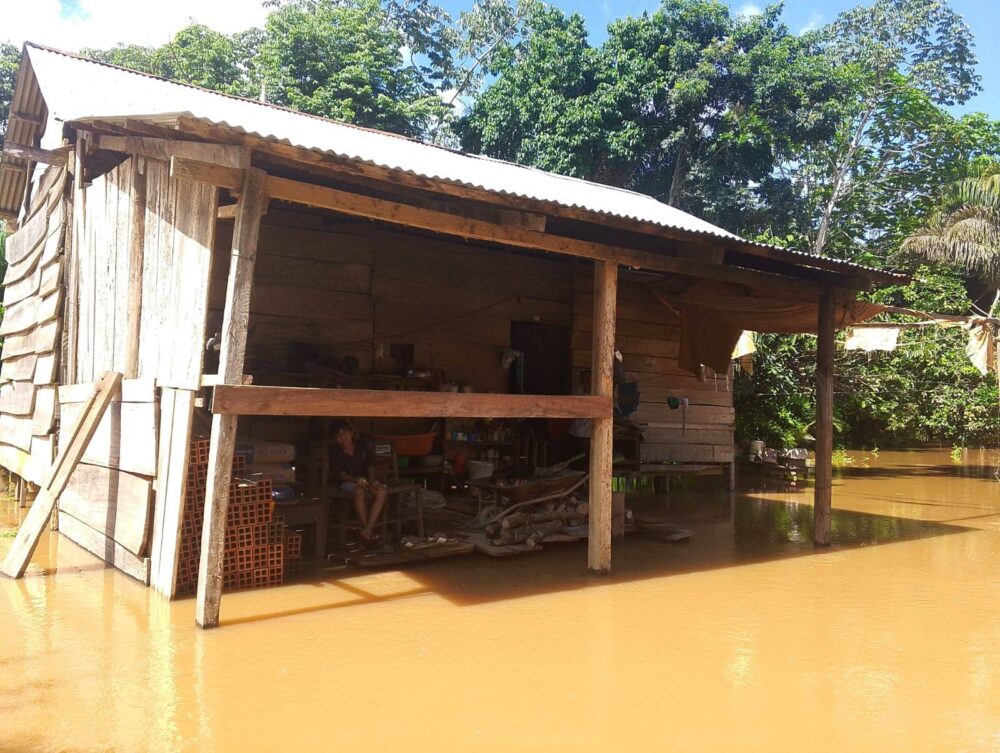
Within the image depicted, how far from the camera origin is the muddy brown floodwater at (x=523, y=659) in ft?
13.3

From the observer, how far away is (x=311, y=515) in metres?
7.60

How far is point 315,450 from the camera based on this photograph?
25.8ft

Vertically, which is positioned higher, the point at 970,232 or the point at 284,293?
the point at 970,232

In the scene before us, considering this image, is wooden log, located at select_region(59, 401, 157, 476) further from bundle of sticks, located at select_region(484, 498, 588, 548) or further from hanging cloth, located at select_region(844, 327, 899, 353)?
hanging cloth, located at select_region(844, 327, 899, 353)

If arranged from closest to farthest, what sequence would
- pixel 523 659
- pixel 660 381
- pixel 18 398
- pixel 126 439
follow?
pixel 523 659 → pixel 126 439 → pixel 18 398 → pixel 660 381

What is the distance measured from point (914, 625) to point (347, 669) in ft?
14.2

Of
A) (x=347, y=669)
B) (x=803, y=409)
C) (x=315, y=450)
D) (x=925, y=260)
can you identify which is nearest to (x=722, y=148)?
(x=925, y=260)

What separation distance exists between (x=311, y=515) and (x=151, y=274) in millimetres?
2594

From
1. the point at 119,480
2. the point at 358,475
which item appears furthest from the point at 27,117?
the point at 358,475

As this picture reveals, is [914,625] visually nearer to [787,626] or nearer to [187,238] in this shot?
[787,626]

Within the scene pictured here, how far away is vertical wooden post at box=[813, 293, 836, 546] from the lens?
370 inches

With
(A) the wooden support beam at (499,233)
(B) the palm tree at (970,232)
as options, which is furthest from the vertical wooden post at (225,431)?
(B) the palm tree at (970,232)

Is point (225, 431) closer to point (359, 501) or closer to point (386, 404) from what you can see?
point (386, 404)

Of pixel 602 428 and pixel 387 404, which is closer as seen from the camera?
pixel 387 404
